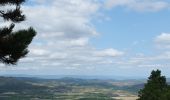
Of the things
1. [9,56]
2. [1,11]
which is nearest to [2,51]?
[9,56]

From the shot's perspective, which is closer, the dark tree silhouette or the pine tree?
the pine tree

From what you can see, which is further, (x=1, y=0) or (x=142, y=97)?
(x=142, y=97)

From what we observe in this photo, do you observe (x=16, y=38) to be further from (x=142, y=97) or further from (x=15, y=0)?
(x=142, y=97)

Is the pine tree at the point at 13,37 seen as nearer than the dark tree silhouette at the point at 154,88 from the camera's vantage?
Yes

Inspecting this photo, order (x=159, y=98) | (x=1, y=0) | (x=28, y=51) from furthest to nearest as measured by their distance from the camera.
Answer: (x=159, y=98), (x=28, y=51), (x=1, y=0)

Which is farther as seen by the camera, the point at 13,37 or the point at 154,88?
the point at 154,88

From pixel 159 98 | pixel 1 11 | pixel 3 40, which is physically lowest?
pixel 159 98

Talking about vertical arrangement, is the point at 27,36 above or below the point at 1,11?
below

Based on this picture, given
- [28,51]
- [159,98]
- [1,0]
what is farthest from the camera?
[159,98]
